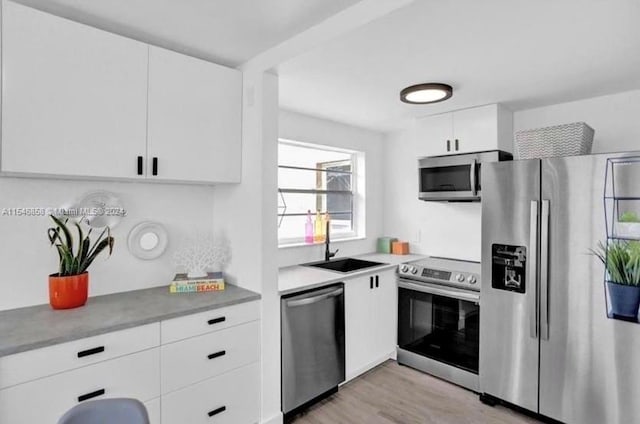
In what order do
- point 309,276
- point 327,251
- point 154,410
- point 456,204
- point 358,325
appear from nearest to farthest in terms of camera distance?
point 154,410, point 309,276, point 358,325, point 327,251, point 456,204

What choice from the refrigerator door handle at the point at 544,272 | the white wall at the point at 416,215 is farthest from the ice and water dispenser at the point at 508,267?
the white wall at the point at 416,215

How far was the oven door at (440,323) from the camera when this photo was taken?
2.68m

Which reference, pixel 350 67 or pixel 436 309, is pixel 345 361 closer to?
pixel 436 309

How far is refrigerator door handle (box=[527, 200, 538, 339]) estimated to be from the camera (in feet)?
7.42

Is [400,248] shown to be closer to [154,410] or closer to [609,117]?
[609,117]

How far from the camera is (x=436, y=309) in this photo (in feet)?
9.43

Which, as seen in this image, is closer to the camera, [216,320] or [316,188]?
[216,320]

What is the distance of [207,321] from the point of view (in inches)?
75.0

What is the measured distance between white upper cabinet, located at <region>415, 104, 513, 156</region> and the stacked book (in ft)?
7.45

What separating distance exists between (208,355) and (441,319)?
1.88 m

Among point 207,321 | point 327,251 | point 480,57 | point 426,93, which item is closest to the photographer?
point 207,321

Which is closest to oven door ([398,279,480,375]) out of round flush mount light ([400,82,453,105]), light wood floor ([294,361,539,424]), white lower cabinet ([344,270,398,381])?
white lower cabinet ([344,270,398,381])

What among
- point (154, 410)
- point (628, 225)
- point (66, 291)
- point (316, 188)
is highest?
point (316, 188)

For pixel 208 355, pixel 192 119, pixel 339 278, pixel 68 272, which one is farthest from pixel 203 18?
pixel 339 278
